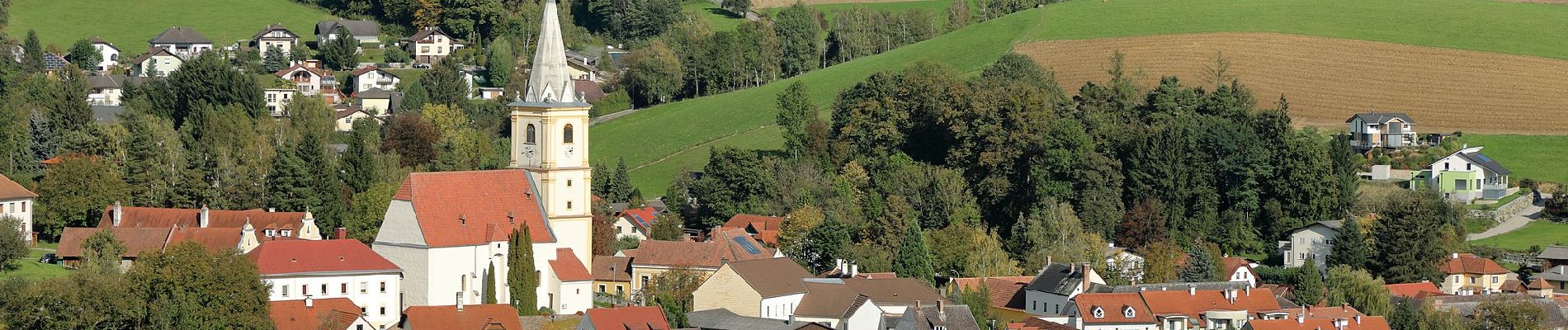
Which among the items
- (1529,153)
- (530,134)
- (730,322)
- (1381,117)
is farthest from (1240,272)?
(530,134)

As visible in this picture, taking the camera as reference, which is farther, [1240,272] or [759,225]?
[759,225]

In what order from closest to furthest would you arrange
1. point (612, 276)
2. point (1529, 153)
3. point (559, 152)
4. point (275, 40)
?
1. point (559, 152)
2. point (612, 276)
3. point (1529, 153)
4. point (275, 40)

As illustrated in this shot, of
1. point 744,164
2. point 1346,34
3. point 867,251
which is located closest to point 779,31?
point 1346,34

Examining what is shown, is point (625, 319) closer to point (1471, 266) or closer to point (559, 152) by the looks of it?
point (559, 152)

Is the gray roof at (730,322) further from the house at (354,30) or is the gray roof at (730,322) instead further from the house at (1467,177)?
the house at (354,30)

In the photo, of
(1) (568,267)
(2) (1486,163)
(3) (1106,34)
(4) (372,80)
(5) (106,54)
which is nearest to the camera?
(1) (568,267)

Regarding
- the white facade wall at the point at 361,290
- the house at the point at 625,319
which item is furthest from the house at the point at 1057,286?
the white facade wall at the point at 361,290

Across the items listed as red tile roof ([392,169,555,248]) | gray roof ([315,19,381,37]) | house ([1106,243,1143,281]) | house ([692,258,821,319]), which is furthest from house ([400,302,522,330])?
gray roof ([315,19,381,37])

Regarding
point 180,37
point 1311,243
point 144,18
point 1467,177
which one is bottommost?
point 1311,243
